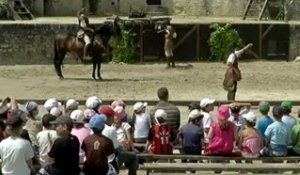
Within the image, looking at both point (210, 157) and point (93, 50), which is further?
point (93, 50)

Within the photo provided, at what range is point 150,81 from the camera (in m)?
30.3

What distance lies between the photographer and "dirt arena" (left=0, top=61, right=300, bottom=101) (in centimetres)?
2678

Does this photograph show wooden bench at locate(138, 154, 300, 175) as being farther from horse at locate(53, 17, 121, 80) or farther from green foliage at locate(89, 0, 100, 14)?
green foliage at locate(89, 0, 100, 14)

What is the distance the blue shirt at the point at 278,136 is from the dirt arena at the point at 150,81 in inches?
461

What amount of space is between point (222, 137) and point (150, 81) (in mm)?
16822

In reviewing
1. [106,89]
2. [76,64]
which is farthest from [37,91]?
[76,64]

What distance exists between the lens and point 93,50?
102 feet

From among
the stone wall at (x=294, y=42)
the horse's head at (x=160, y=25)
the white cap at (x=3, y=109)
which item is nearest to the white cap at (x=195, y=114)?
the white cap at (x=3, y=109)

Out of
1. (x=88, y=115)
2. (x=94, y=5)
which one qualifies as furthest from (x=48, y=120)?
(x=94, y=5)

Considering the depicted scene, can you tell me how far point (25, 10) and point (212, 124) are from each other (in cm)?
2718

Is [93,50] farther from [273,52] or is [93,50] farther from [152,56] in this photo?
[273,52]

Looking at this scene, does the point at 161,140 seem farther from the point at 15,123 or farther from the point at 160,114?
the point at 15,123

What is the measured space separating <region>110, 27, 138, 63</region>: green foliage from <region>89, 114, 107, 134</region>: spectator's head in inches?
974

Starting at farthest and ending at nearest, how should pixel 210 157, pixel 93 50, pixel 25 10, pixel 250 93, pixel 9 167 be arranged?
pixel 25 10 < pixel 93 50 < pixel 250 93 < pixel 210 157 < pixel 9 167
